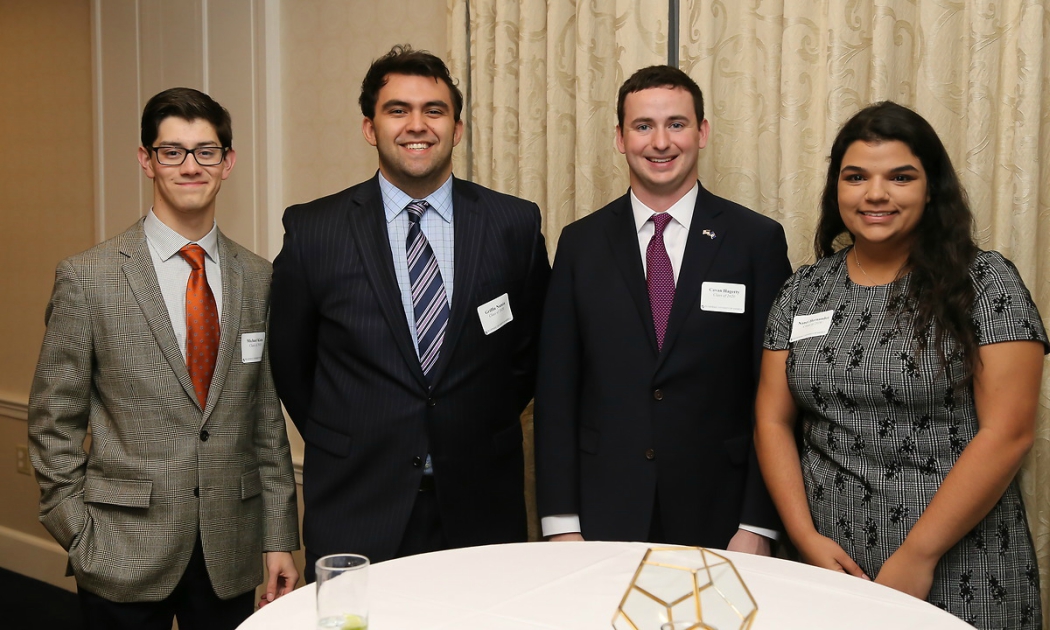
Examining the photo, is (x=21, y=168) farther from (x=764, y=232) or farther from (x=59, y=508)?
(x=764, y=232)

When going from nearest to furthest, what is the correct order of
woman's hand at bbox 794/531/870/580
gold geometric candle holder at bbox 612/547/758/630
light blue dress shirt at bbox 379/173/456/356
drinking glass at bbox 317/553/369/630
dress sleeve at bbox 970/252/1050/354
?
drinking glass at bbox 317/553/369/630 → gold geometric candle holder at bbox 612/547/758/630 → dress sleeve at bbox 970/252/1050/354 → woman's hand at bbox 794/531/870/580 → light blue dress shirt at bbox 379/173/456/356

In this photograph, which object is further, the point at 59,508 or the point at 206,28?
the point at 206,28

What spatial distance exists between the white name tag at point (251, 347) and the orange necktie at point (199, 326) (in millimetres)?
74

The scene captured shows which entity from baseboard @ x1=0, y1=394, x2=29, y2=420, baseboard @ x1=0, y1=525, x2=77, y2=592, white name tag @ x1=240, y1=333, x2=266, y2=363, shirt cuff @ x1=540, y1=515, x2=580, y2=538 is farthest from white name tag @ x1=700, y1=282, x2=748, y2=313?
baseboard @ x1=0, y1=394, x2=29, y2=420

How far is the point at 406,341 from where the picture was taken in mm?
2439

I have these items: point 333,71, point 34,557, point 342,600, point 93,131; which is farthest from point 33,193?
point 342,600

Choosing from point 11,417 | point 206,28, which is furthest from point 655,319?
point 11,417

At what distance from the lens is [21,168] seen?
16.5 feet

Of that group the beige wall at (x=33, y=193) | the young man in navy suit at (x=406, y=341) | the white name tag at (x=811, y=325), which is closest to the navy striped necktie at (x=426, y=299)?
the young man in navy suit at (x=406, y=341)

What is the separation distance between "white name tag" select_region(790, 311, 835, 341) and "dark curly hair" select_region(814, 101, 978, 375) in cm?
19

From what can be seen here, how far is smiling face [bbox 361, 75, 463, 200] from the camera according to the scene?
8.36ft

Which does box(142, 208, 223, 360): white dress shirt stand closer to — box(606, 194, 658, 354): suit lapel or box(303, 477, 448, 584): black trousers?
box(303, 477, 448, 584): black trousers

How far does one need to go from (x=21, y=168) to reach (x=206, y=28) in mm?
1733

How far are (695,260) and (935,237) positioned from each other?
589 mm
